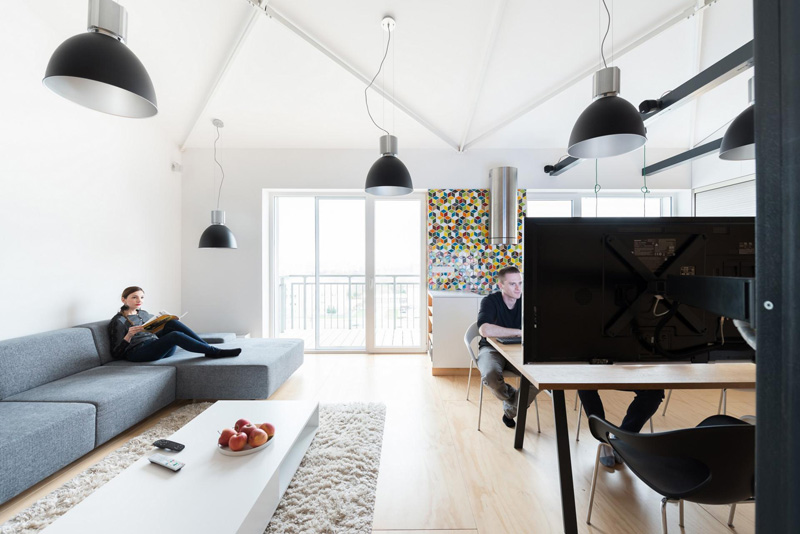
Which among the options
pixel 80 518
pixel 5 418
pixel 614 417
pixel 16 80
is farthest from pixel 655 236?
pixel 16 80

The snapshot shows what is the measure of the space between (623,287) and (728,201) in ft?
14.8

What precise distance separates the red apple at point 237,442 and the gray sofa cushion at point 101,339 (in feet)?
6.91

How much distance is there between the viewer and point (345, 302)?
16.4 feet

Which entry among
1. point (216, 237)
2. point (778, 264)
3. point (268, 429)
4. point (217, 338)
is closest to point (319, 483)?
point (268, 429)

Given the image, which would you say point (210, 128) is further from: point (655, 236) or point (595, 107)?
point (655, 236)

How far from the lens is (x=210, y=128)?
4.31 meters

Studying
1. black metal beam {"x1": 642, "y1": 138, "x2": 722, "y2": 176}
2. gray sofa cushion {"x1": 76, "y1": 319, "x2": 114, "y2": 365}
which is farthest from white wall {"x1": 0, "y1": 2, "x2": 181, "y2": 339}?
black metal beam {"x1": 642, "y1": 138, "x2": 722, "y2": 176}

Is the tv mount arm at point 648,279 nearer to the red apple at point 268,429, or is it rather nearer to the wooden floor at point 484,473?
the wooden floor at point 484,473

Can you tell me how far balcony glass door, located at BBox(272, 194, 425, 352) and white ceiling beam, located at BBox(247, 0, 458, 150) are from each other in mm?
966

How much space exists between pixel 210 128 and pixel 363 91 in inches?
78.0

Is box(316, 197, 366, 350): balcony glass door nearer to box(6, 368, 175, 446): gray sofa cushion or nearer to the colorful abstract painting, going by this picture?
the colorful abstract painting

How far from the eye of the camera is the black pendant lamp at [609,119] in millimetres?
1677

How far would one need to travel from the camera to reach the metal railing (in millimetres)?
4875

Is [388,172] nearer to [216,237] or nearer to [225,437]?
[225,437]
